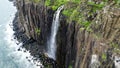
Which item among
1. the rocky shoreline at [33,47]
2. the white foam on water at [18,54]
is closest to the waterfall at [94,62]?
the rocky shoreline at [33,47]

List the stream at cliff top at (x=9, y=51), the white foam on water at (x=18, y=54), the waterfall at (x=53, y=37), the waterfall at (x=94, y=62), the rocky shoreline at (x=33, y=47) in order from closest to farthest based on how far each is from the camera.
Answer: the waterfall at (x=94, y=62), the waterfall at (x=53, y=37), the rocky shoreline at (x=33, y=47), the white foam on water at (x=18, y=54), the stream at cliff top at (x=9, y=51)

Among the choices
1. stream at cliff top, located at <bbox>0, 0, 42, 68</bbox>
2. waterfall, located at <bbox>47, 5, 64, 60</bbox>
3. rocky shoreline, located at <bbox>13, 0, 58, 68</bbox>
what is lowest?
stream at cliff top, located at <bbox>0, 0, 42, 68</bbox>

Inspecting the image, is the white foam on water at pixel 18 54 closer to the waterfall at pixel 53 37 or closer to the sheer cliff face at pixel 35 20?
the waterfall at pixel 53 37

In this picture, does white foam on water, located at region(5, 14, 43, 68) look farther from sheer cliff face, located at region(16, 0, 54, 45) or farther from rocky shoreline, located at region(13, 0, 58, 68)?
sheer cliff face, located at region(16, 0, 54, 45)

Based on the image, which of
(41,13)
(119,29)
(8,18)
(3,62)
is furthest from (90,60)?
(8,18)

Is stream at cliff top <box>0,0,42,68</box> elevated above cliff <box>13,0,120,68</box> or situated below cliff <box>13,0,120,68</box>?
below

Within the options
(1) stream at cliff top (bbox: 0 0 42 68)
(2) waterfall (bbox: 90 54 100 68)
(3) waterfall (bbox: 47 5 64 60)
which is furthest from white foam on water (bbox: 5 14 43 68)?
(2) waterfall (bbox: 90 54 100 68)

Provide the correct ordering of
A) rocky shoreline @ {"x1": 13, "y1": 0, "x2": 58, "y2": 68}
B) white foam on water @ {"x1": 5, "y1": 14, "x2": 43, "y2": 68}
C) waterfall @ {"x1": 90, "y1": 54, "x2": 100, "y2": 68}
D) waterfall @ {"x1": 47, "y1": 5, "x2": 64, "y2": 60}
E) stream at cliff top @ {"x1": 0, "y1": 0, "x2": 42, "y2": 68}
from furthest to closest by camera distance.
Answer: stream at cliff top @ {"x1": 0, "y1": 0, "x2": 42, "y2": 68} → white foam on water @ {"x1": 5, "y1": 14, "x2": 43, "y2": 68} → rocky shoreline @ {"x1": 13, "y1": 0, "x2": 58, "y2": 68} → waterfall @ {"x1": 47, "y1": 5, "x2": 64, "y2": 60} → waterfall @ {"x1": 90, "y1": 54, "x2": 100, "y2": 68}

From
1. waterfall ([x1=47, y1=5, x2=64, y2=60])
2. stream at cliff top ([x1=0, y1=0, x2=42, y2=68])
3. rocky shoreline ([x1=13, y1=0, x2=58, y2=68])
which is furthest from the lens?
stream at cliff top ([x1=0, y1=0, x2=42, y2=68])

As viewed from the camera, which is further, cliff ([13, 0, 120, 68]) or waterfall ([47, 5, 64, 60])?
waterfall ([47, 5, 64, 60])

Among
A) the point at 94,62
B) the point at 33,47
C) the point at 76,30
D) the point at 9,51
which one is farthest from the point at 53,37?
the point at 94,62

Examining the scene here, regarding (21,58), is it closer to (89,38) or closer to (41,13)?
(41,13)
